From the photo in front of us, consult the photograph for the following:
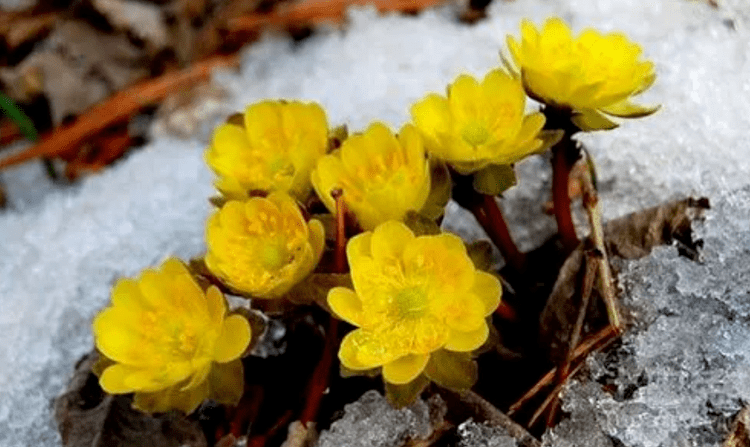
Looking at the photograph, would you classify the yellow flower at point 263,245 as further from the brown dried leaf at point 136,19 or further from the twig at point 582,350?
the brown dried leaf at point 136,19

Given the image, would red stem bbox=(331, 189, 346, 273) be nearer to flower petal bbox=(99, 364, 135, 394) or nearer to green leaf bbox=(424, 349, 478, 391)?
green leaf bbox=(424, 349, 478, 391)

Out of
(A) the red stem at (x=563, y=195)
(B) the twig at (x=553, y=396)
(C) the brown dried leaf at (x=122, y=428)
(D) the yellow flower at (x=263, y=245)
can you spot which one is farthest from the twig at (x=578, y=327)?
(C) the brown dried leaf at (x=122, y=428)

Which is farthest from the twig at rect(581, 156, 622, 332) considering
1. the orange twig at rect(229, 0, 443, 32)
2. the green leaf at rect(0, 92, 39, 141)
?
the green leaf at rect(0, 92, 39, 141)

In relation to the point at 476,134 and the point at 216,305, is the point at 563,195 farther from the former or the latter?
the point at 216,305

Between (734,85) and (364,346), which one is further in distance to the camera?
(734,85)

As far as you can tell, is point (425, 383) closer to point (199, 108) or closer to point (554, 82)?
point (554, 82)

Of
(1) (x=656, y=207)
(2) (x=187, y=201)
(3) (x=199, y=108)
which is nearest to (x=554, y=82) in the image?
(1) (x=656, y=207)
